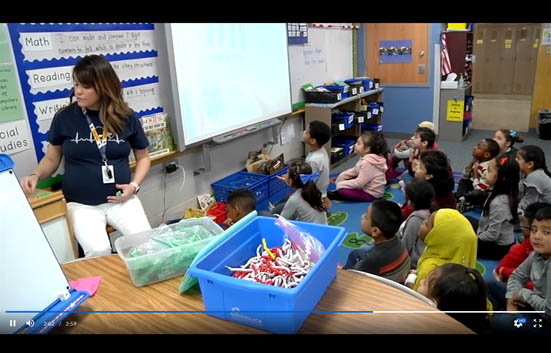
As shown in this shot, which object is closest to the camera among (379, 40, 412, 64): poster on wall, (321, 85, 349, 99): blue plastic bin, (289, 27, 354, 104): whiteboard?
(289, 27, 354, 104): whiteboard

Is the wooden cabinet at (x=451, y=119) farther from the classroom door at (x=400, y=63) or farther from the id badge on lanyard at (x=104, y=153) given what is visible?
→ the id badge on lanyard at (x=104, y=153)

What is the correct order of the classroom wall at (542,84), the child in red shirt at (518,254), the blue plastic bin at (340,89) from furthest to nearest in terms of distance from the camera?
the classroom wall at (542,84) → the blue plastic bin at (340,89) → the child in red shirt at (518,254)

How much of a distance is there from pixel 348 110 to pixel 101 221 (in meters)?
3.21

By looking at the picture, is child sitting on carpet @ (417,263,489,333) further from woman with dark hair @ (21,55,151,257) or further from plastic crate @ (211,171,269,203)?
plastic crate @ (211,171,269,203)

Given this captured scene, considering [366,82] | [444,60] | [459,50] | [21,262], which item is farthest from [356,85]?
[21,262]

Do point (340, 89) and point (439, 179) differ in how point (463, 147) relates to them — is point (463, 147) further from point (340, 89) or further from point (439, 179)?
point (439, 179)

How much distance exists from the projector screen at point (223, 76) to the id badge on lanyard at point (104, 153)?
89cm

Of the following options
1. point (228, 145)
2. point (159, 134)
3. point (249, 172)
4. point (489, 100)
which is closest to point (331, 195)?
point (249, 172)

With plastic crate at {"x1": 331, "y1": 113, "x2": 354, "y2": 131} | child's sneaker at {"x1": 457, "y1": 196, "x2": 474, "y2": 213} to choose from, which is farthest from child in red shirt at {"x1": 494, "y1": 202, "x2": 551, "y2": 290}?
plastic crate at {"x1": 331, "y1": 113, "x2": 354, "y2": 131}

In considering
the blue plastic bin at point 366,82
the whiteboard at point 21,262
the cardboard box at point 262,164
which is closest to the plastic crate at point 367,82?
the blue plastic bin at point 366,82

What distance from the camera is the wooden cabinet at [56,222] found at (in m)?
1.51

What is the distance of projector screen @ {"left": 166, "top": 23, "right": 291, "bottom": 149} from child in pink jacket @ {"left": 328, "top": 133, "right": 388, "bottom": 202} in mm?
757

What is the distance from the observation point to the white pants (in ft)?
5.07

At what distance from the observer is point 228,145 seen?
10.5ft
